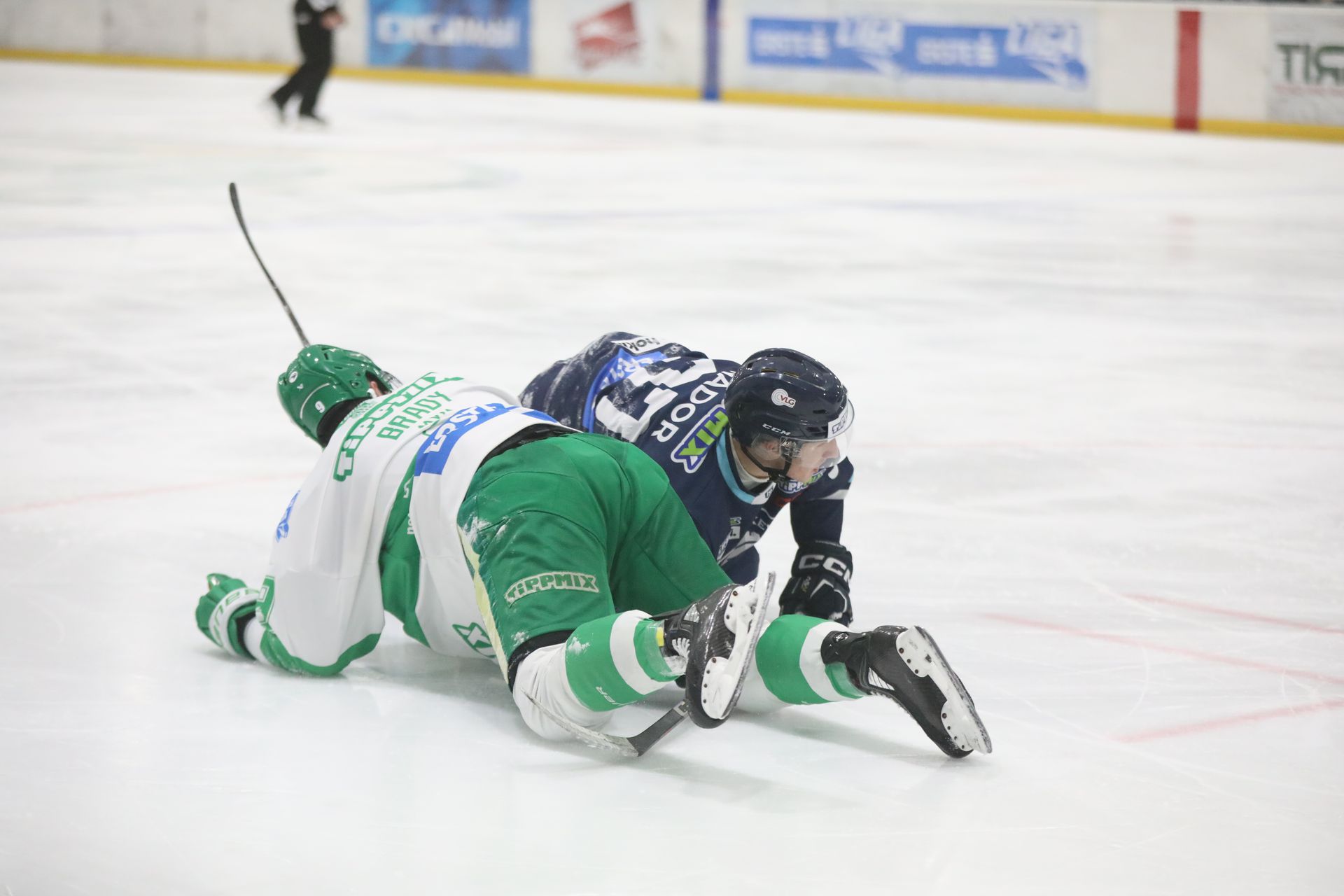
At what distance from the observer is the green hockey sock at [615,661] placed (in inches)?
102

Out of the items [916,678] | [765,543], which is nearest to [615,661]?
[916,678]

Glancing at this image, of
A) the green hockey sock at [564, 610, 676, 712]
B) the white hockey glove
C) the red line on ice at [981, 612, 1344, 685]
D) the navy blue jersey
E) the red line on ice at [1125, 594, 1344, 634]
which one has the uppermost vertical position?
the navy blue jersey

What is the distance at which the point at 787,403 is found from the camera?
2930 millimetres

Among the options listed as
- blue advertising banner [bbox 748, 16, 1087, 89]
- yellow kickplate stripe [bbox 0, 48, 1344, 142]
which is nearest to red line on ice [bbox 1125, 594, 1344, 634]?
yellow kickplate stripe [bbox 0, 48, 1344, 142]

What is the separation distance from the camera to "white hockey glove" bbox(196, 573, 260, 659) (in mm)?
3242

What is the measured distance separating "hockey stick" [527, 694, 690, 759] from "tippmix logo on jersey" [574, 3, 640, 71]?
16.2 m

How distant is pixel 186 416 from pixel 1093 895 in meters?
3.60

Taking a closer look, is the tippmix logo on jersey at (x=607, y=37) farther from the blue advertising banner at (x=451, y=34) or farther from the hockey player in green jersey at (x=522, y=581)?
the hockey player in green jersey at (x=522, y=581)

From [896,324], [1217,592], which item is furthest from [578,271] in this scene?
[1217,592]

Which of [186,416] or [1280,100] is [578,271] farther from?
[1280,100]

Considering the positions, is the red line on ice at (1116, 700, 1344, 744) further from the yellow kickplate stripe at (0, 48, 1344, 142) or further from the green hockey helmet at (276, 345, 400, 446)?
the yellow kickplate stripe at (0, 48, 1344, 142)

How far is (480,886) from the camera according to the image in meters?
2.35

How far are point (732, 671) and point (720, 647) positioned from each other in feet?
0.13

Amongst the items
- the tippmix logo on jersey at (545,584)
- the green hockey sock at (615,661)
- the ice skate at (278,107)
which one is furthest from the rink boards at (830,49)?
the green hockey sock at (615,661)
